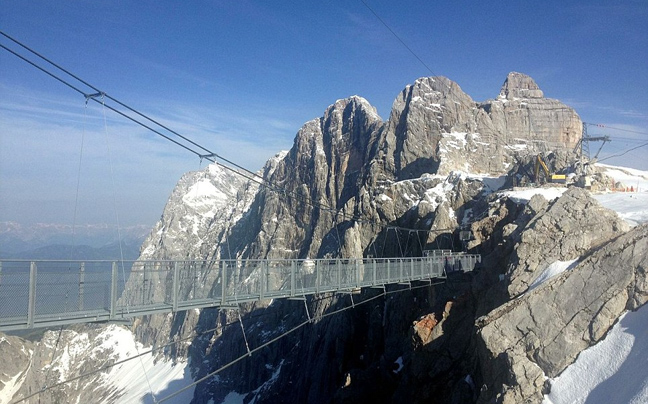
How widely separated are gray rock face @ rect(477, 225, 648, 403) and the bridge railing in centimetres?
654

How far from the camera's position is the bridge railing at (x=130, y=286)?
919cm

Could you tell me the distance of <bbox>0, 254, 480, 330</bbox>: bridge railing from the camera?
919 cm

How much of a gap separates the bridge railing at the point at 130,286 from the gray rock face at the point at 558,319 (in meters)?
6.54

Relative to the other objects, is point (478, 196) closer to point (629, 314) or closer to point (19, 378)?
point (629, 314)

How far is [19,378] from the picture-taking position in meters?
93.2

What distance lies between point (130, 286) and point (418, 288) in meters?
30.4

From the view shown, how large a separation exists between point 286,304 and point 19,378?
57.6 m

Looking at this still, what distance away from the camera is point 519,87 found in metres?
90.3

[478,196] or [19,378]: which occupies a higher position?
[478,196]

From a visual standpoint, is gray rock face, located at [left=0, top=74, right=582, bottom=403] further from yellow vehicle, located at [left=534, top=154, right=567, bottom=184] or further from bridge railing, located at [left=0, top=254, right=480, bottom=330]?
yellow vehicle, located at [left=534, top=154, right=567, bottom=184]

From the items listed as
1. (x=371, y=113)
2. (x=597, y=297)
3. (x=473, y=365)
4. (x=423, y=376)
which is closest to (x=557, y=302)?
(x=597, y=297)

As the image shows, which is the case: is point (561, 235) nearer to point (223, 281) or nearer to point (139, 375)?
point (223, 281)

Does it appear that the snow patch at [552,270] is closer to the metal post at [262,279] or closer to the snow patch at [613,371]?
the snow patch at [613,371]

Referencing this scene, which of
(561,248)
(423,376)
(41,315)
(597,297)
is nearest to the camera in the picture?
(41,315)
